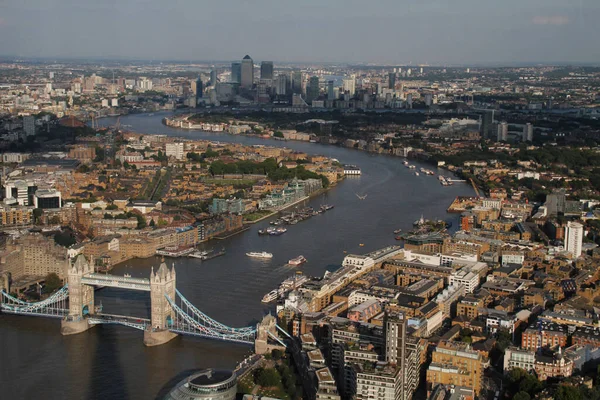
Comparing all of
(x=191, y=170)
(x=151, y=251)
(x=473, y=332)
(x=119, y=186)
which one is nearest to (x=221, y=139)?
(x=191, y=170)

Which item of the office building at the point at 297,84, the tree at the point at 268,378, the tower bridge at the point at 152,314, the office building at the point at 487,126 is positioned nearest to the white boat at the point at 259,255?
the tower bridge at the point at 152,314

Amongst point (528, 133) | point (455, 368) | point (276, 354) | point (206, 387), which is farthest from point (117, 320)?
point (528, 133)

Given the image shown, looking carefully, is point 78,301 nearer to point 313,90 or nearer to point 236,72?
point 313,90

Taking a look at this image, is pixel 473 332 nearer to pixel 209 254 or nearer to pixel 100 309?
pixel 100 309

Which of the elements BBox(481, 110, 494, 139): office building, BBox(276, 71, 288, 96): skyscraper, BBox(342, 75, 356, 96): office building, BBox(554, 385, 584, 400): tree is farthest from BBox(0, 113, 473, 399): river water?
BBox(276, 71, 288, 96): skyscraper

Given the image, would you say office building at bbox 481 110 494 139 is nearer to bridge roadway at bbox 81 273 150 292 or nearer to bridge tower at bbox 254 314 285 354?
bridge roadway at bbox 81 273 150 292

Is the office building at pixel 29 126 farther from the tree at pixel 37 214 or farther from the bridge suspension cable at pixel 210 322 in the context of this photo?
the bridge suspension cable at pixel 210 322
